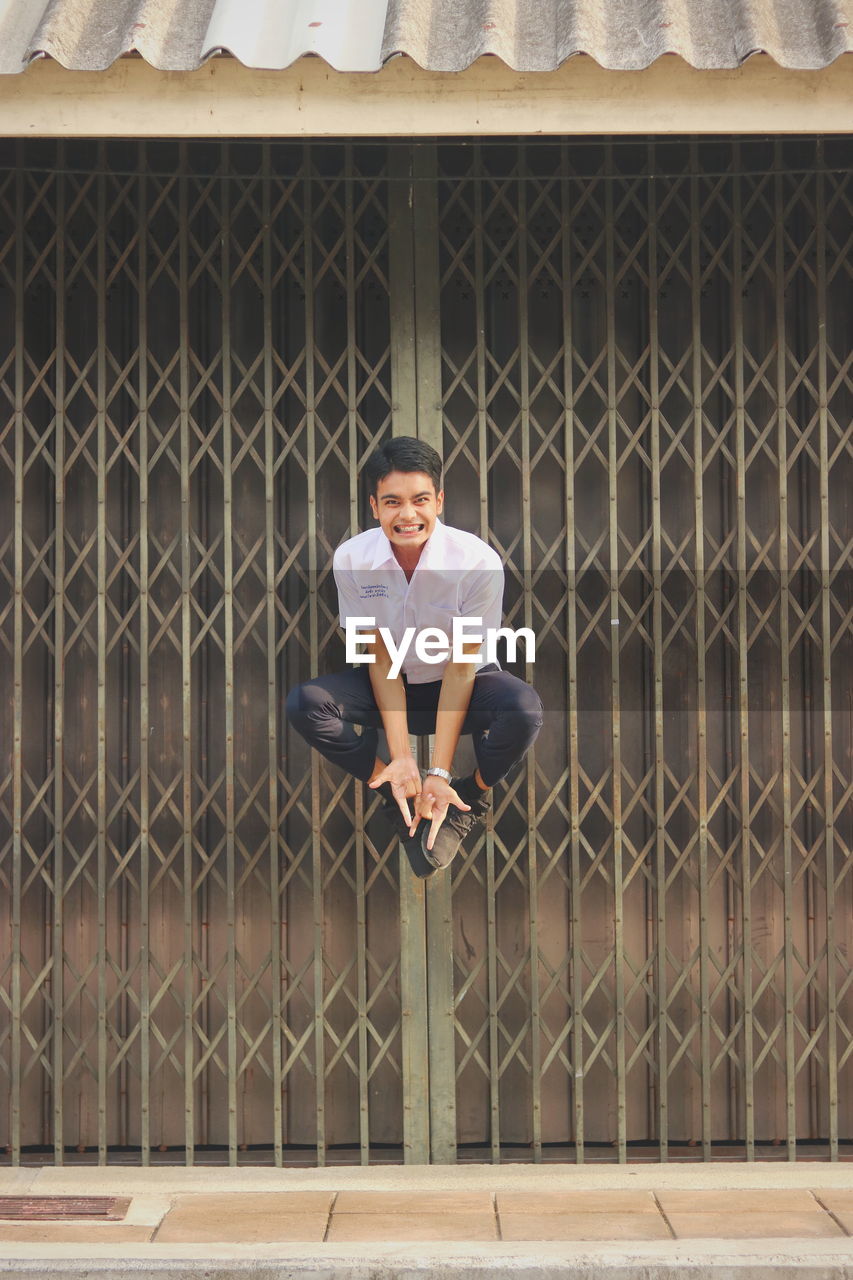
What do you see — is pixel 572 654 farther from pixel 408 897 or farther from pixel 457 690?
pixel 408 897

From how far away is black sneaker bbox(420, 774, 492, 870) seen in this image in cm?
472

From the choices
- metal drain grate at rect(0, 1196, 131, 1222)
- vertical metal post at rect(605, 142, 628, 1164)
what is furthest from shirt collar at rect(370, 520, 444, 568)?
metal drain grate at rect(0, 1196, 131, 1222)

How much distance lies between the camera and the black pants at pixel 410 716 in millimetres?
4637

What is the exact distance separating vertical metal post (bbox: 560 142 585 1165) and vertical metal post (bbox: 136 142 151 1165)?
179cm

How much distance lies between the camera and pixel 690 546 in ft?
18.1

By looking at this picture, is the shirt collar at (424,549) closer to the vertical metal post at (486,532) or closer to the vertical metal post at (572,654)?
the vertical metal post at (486,532)

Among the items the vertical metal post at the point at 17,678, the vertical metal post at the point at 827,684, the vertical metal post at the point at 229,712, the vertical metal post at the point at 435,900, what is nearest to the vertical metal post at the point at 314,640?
the vertical metal post at the point at 229,712

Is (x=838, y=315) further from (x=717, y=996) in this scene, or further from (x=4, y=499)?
(x=4, y=499)

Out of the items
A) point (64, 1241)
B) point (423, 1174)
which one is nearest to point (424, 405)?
point (423, 1174)

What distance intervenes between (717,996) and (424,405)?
283cm

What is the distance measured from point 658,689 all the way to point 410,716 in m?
1.16

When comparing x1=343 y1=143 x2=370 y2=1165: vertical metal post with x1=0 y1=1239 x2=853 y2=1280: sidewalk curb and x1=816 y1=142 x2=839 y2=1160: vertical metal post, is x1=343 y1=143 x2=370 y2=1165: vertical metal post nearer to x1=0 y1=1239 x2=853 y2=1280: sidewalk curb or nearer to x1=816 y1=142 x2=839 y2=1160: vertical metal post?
x1=0 y1=1239 x2=853 y2=1280: sidewalk curb

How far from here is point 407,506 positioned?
4664mm

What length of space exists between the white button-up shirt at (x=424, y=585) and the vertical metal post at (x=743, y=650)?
3.96ft
